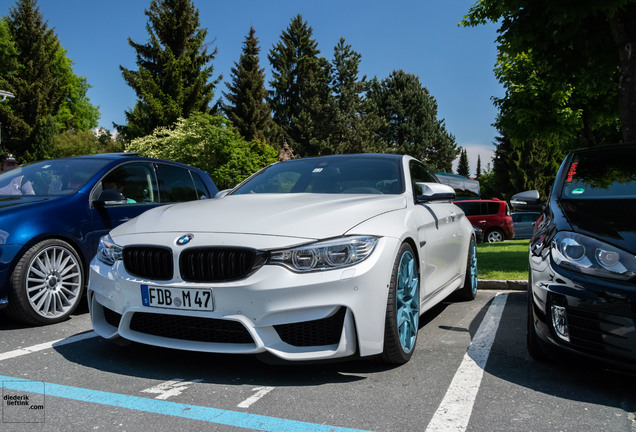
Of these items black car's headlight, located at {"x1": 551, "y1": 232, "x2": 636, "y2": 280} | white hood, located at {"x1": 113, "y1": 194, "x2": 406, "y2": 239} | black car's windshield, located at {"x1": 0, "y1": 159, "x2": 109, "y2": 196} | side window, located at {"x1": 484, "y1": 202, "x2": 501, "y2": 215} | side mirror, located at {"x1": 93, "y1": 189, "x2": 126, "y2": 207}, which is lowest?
side window, located at {"x1": 484, "y1": 202, "x2": 501, "y2": 215}

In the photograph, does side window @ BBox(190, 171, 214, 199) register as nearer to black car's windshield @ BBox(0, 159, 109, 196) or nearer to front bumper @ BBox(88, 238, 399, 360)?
black car's windshield @ BBox(0, 159, 109, 196)

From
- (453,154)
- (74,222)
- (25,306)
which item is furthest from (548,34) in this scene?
(453,154)

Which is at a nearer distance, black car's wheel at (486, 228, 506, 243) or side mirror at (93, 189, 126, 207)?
side mirror at (93, 189, 126, 207)

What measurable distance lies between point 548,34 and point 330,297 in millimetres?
7737

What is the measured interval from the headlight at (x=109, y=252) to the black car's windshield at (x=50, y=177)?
188 cm

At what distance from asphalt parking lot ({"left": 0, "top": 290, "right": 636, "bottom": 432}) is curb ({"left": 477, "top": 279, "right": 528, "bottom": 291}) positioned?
280cm

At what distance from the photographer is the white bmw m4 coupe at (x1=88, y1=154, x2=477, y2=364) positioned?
2855 millimetres

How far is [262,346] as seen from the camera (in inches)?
112

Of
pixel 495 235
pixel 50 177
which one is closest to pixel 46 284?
pixel 50 177

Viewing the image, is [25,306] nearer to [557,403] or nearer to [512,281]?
[557,403]

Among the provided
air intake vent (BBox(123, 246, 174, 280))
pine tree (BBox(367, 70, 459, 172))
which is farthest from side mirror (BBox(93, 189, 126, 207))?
pine tree (BBox(367, 70, 459, 172))

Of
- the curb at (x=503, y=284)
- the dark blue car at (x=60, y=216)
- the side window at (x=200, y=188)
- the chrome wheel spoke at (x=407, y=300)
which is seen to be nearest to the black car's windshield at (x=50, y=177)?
the dark blue car at (x=60, y=216)

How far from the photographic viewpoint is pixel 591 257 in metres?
2.80

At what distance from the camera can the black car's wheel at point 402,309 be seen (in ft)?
10.2
